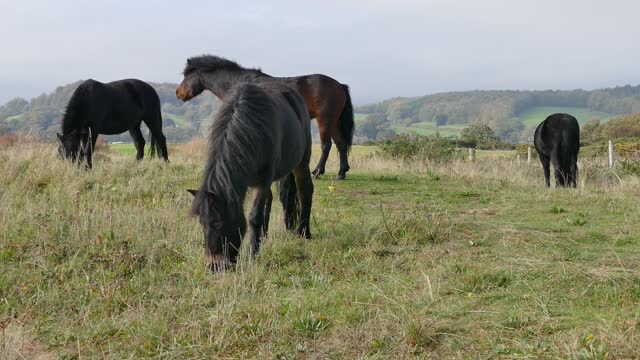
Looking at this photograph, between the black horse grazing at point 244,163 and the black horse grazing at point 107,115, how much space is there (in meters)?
6.36

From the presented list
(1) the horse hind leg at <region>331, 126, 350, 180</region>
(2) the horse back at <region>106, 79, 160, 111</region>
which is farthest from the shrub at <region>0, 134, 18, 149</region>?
(1) the horse hind leg at <region>331, 126, 350, 180</region>

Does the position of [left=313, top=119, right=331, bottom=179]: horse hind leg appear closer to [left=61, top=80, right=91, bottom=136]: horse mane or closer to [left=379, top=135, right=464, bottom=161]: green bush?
[left=61, top=80, right=91, bottom=136]: horse mane

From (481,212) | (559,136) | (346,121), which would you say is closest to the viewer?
(481,212)

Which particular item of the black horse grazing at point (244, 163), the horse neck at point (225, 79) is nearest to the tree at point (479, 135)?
the horse neck at point (225, 79)

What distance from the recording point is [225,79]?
10.2 meters

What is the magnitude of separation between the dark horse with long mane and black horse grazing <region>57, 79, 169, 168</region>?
2.48 metres

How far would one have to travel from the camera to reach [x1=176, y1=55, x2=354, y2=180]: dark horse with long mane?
10.5m

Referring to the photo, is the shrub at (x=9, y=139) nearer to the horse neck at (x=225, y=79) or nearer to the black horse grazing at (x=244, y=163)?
the horse neck at (x=225, y=79)

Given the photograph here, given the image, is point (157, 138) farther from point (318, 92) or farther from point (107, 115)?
point (318, 92)

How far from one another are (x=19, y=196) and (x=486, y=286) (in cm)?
673

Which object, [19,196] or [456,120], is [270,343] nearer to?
[19,196]

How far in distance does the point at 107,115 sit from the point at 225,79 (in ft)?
13.8

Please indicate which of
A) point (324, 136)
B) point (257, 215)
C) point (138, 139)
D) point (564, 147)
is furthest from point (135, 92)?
point (564, 147)

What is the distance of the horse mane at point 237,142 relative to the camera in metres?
4.93
